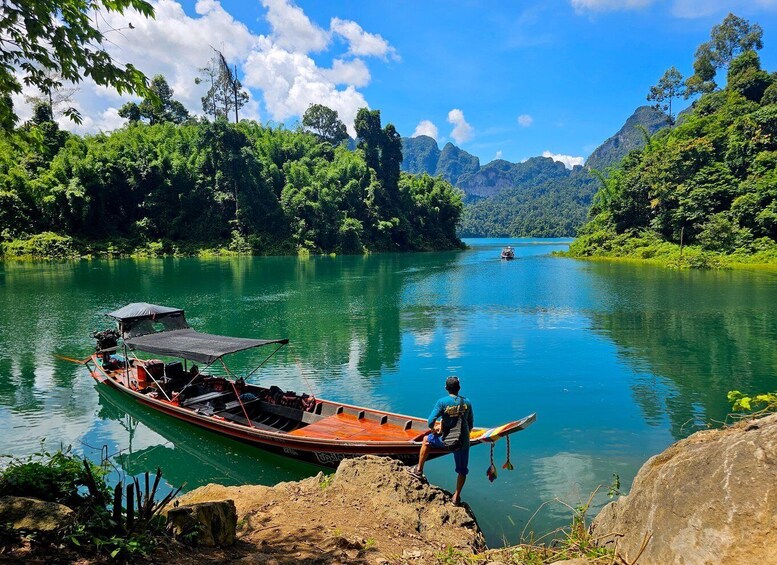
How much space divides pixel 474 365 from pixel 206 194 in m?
62.7

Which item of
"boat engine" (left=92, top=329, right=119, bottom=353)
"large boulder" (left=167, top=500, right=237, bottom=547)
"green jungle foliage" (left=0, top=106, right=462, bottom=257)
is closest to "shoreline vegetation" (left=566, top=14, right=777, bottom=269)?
"green jungle foliage" (left=0, top=106, right=462, bottom=257)

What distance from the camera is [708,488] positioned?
3.83 metres

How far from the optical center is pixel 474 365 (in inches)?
653

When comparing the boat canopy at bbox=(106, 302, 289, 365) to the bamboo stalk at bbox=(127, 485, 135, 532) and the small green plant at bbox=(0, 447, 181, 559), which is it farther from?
the bamboo stalk at bbox=(127, 485, 135, 532)

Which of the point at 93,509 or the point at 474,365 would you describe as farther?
the point at 474,365

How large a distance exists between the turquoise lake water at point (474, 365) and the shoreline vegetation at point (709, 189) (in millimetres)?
12758

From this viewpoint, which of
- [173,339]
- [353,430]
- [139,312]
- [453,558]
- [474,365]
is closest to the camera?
[453,558]

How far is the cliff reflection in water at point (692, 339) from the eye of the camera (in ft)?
43.0

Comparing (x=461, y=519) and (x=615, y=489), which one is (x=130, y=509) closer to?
(x=461, y=519)

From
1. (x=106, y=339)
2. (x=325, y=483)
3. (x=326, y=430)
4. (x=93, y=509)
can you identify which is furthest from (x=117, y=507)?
(x=106, y=339)

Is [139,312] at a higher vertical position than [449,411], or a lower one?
higher

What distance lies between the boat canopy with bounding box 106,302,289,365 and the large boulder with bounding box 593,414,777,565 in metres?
8.11

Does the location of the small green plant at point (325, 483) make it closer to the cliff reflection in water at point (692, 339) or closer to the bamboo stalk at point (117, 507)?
the bamboo stalk at point (117, 507)

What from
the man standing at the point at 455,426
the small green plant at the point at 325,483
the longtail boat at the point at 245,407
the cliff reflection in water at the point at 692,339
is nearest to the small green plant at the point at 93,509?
the small green plant at the point at 325,483
